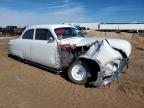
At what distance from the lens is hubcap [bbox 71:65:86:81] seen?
26.7ft

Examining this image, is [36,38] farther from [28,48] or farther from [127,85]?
[127,85]

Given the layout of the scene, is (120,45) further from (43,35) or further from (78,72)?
(43,35)

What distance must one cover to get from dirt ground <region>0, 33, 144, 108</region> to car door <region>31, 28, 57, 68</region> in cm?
47

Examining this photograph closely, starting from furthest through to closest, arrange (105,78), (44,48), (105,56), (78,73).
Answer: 1. (44,48)
2. (78,73)
3. (105,78)
4. (105,56)

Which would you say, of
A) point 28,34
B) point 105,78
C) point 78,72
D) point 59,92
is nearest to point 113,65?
point 105,78

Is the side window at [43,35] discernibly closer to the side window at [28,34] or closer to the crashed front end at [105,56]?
the side window at [28,34]

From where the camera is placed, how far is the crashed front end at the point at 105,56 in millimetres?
7695

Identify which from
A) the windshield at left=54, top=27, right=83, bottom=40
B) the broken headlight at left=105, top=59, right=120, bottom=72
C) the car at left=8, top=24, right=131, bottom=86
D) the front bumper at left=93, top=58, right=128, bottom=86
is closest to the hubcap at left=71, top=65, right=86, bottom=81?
the car at left=8, top=24, right=131, bottom=86

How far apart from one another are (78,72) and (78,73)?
0.03 metres

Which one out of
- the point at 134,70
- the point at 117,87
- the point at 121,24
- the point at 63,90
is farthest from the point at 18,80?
the point at 121,24

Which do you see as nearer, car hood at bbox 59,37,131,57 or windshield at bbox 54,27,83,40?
car hood at bbox 59,37,131,57

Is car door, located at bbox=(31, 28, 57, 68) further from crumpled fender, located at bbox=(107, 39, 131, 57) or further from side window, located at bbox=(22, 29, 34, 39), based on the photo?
crumpled fender, located at bbox=(107, 39, 131, 57)

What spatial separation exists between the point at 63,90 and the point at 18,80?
6.00ft

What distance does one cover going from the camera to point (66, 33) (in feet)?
31.7
